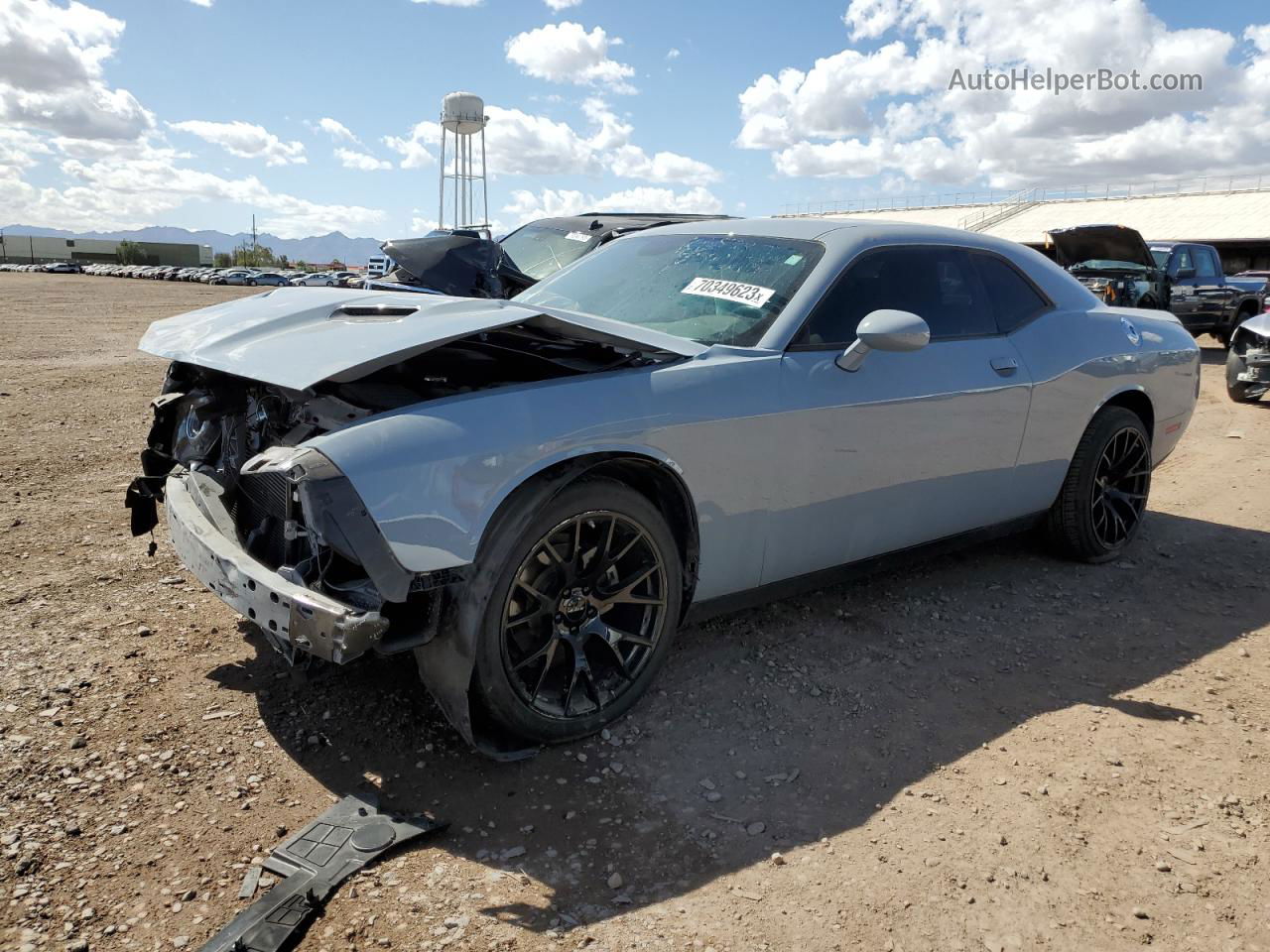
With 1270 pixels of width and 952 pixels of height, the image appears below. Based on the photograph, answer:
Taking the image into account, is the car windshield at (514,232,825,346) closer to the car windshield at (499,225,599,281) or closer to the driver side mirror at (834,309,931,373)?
the driver side mirror at (834,309,931,373)

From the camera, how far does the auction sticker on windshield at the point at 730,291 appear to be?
3352 mm

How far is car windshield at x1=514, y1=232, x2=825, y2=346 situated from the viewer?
329 centimetres

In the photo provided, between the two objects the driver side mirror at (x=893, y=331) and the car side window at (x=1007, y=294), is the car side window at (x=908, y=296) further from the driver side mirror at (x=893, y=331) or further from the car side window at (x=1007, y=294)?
the driver side mirror at (x=893, y=331)

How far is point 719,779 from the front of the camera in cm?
270

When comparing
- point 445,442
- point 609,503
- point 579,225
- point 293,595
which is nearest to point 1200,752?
point 609,503

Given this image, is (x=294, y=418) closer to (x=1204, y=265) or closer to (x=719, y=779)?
(x=719, y=779)

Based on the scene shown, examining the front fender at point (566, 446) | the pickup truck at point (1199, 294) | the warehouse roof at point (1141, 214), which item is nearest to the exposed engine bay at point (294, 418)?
the front fender at point (566, 446)

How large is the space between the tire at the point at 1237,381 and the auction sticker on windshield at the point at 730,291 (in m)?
8.42

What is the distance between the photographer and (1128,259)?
13.3 m

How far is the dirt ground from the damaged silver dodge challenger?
341 mm

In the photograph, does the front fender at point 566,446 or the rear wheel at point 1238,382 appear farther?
the rear wheel at point 1238,382

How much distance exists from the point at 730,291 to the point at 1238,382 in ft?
28.0

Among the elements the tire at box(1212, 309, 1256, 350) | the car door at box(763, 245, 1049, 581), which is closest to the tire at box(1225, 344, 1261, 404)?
the tire at box(1212, 309, 1256, 350)

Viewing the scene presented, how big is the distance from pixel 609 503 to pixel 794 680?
1.09m
